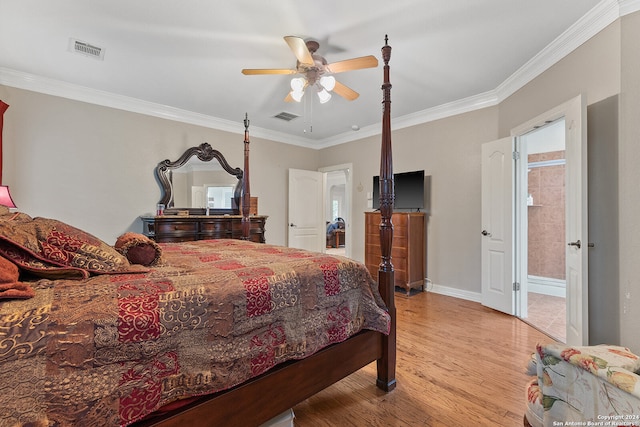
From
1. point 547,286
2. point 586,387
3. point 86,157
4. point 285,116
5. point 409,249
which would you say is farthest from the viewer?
point 285,116

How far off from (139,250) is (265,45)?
211cm

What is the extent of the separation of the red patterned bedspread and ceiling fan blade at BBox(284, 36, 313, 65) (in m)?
1.66

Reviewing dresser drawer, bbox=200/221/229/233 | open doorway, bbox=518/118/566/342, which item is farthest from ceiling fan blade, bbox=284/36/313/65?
open doorway, bbox=518/118/566/342

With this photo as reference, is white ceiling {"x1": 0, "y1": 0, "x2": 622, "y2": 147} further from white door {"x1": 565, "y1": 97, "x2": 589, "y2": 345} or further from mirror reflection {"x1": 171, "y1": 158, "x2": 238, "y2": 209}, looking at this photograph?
mirror reflection {"x1": 171, "y1": 158, "x2": 238, "y2": 209}

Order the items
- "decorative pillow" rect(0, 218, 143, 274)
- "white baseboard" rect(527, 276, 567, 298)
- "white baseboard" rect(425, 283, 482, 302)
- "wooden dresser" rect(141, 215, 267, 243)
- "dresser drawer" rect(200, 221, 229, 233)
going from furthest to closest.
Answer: "white baseboard" rect(527, 276, 567, 298) → "dresser drawer" rect(200, 221, 229, 233) → "white baseboard" rect(425, 283, 482, 302) → "wooden dresser" rect(141, 215, 267, 243) → "decorative pillow" rect(0, 218, 143, 274)

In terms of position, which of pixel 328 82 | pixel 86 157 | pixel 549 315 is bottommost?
pixel 549 315

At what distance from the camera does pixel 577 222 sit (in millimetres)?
2217

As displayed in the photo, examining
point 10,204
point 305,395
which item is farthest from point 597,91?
point 10,204

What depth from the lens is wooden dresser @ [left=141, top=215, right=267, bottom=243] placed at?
3.72 m

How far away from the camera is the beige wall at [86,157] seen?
3.22 metres

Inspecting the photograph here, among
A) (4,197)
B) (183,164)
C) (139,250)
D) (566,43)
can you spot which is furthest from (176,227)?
(566,43)

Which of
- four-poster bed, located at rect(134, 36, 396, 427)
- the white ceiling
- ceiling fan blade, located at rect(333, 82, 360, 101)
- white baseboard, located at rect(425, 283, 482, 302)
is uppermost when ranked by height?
the white ceiling

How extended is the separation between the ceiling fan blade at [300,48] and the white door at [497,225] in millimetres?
2497

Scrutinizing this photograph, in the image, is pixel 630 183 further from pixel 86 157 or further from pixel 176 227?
pixel 86 157
